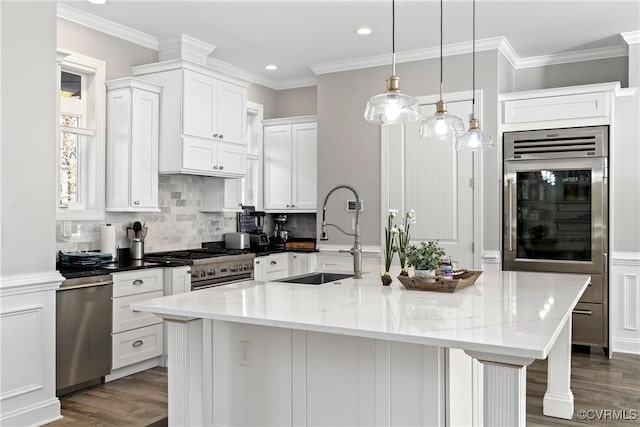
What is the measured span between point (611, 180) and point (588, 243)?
1.92 feet

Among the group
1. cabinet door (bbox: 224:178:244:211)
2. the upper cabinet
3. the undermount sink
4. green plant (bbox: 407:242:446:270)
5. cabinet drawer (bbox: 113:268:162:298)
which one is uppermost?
the upper cabinet

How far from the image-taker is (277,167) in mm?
6289

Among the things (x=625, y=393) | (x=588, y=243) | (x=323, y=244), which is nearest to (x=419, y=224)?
(x=323, y=244)

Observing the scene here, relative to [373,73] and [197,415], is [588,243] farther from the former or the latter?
[197,415]

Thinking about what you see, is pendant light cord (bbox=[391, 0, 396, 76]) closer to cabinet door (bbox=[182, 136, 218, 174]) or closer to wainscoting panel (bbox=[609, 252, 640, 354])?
cabinet door (bbox=[182, 136, 218, 174])

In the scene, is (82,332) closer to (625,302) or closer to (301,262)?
(301,262)

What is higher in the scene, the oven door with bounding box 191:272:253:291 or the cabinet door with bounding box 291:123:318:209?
the cabinet door with bounding box 291:123:318:209

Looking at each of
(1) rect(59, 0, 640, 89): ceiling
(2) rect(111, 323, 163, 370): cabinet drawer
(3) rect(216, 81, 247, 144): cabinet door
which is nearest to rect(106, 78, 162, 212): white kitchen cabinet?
(1) rect(59, 0, 640, 89): ceiling

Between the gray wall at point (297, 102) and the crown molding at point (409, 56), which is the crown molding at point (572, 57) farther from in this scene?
the gray wall at point (297, 102)

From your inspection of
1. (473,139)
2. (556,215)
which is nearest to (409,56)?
(556,215)

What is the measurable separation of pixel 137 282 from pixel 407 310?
2483 mm

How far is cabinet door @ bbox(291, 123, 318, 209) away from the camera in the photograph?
6.09 metres

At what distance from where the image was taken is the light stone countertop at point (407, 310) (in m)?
1.83

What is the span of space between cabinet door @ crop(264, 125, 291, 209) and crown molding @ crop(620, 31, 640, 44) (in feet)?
11.3
